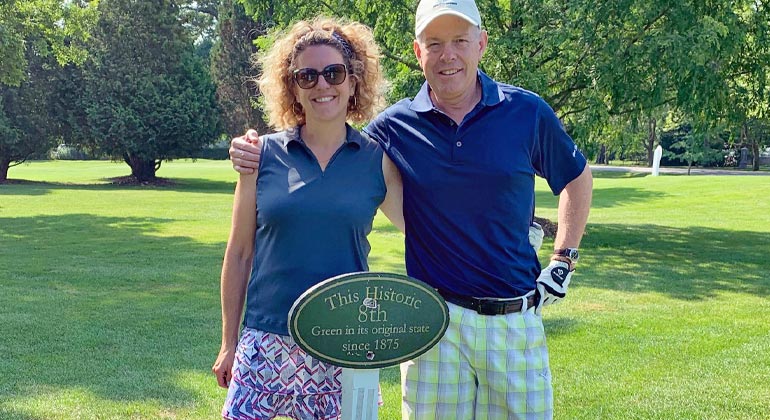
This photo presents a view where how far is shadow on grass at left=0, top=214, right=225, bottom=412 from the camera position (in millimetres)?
4965

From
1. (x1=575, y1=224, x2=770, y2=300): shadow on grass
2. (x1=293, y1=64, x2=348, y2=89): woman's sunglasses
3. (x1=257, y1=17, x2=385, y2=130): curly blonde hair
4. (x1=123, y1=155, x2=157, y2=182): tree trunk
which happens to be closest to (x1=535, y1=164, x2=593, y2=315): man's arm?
(x1=257, y1=17, x2=385, y2=130): curly blonde hair

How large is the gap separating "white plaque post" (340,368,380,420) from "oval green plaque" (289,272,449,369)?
41mm

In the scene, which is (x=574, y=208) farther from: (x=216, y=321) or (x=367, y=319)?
(x=216, y=321)

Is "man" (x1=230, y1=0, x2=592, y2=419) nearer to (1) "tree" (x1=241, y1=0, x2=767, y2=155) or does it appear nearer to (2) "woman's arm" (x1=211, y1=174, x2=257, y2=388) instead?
(2) "woman's arm" (x1=211, y1=174, x2=257, y2=388)

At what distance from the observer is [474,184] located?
95.3 inches

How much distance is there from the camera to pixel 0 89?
29906mm

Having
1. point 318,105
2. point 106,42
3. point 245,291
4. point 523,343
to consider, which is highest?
point 106,42

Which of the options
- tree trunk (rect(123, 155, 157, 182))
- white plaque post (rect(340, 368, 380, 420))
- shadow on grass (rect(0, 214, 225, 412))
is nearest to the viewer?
white plaque post (rect(340, 368, 380, 420))

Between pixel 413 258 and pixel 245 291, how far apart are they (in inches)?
22.8

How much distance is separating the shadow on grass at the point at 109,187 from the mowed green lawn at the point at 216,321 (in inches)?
446

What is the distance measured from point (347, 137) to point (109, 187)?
28.6 metres

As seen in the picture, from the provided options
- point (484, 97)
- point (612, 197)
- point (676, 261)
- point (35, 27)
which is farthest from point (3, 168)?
point (484, 97)

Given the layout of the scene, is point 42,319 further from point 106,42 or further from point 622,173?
point 622,173

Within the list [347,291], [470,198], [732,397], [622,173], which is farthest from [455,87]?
[622,173]
